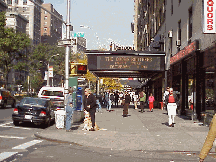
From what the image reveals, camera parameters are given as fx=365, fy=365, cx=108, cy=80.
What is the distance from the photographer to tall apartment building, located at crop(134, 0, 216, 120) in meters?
17.3

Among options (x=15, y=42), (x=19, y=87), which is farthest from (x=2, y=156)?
(x=19, y=87)

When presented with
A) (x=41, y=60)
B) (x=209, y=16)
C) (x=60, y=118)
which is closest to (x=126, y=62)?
(x=60, y=118)

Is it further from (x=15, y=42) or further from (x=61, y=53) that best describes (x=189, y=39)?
(x=61, y=53)

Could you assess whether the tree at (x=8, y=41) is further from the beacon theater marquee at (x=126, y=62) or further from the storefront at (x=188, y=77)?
the storefront at (x=188, y=77)

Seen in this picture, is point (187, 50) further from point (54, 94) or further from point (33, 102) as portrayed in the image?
point (54, 94)

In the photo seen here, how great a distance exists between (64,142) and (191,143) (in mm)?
4349

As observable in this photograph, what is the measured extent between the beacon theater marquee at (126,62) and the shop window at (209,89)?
13578mm

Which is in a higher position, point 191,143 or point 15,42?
point 15,42

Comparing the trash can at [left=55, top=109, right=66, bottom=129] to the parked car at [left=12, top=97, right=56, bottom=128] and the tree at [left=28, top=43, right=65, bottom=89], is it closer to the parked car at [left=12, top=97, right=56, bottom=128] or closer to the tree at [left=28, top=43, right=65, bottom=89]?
the parked car at [left=12, top=97, right=56, bottom=128]

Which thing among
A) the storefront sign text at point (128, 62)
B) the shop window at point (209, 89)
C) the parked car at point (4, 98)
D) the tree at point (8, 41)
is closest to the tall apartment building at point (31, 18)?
the tree at point (8, 41)

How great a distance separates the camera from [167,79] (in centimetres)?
3209

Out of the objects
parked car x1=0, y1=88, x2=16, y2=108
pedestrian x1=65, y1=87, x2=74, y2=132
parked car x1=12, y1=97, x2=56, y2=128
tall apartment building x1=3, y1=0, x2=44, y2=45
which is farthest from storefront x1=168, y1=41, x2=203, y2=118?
tall apartment building x1=3, y1=0, x2=44, y2=45

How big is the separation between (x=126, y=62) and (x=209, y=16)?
16.7 meters

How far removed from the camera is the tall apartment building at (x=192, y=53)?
17.3 metres
